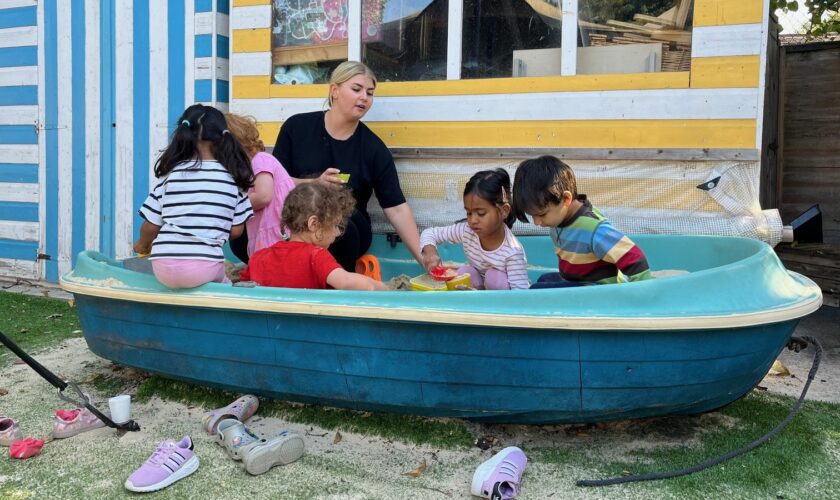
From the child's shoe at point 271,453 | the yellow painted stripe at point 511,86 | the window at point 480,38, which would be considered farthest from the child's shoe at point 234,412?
the window at point 480,38

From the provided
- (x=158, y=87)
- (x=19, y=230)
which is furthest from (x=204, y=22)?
(x=19, y=230)

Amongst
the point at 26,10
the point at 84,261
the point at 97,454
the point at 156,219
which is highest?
the point at 26,10

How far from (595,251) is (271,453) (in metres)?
1.36

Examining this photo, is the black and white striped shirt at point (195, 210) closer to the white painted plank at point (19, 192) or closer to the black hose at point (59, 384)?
the black hose at point (59, 384)

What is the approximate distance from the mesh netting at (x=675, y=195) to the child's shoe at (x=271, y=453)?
199 centimetres

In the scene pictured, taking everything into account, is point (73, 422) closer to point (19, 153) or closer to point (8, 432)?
point (8, 432)

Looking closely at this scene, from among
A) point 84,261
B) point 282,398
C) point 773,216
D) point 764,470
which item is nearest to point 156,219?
point 84,261

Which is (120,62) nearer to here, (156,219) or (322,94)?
(322,94)

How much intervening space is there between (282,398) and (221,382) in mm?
266

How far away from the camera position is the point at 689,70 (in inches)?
141

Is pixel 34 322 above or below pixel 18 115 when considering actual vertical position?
below

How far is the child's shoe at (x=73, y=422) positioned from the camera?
2.67 metres

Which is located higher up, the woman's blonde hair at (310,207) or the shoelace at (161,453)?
the woman's blonde hair at (310,207)

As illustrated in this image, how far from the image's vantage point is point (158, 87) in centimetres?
494
